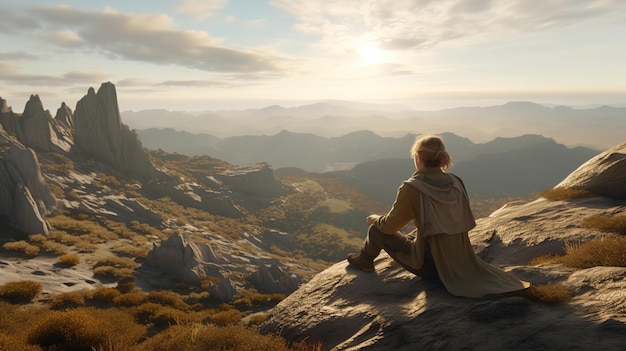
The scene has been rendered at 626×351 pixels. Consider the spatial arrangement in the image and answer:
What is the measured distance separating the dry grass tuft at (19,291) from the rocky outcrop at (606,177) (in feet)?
85.3

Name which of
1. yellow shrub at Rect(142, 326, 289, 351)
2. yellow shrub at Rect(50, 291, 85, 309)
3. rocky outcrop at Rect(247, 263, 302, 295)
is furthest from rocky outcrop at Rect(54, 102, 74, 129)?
yellow shrub at Rect(142, 326, 289, 351)

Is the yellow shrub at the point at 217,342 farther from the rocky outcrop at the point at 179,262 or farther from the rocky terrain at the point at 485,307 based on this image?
the rocky outcrop at the point at 179,262

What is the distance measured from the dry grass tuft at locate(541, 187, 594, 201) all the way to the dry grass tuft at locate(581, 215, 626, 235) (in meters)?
3.26

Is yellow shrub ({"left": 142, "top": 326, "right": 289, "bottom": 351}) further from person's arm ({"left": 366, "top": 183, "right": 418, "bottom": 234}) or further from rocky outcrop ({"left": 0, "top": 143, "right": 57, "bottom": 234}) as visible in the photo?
rocky outcrop ({"left": 0, "top": 143, "right": 57, "bottom": 234})

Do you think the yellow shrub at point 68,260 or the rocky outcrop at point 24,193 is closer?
→ the yellow shrub at point 68,260

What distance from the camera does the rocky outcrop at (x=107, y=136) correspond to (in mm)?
93938

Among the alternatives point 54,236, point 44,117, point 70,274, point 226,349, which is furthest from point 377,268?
point 44,117

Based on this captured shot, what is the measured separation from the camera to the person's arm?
625 cm

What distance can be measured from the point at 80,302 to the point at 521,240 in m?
20.9

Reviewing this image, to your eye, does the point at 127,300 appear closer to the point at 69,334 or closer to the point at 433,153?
the point at 69,334

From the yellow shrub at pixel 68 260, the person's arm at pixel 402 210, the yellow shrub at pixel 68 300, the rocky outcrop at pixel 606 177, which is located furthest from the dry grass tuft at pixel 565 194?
the yellow shrub at pixel 68 260

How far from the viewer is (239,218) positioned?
10362 centimetres

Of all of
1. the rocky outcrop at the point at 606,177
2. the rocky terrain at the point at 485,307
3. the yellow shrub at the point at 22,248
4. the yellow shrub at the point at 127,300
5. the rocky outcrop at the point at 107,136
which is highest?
the rocky outcrop at the point at 107,136

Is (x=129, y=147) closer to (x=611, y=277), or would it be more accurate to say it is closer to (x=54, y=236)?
(x=54, y=236)
